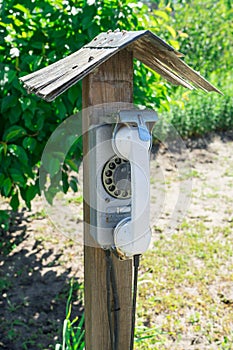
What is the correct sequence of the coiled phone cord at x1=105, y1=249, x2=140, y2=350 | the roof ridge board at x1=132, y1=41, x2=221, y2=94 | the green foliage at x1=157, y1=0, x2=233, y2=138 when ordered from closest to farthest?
the roof ridge board at x1=132, y1=41, x2=221, y2=94 < the coiled phone cord at x1=105, y1=249, x2=140, y2=350 < the green foliage at x1=157, y1=0, x2=233, y2=138

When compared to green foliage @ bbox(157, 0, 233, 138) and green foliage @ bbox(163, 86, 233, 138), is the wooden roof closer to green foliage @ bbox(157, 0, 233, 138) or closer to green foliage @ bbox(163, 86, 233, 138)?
green foliage @ bbox(163, 86, 233, 138)

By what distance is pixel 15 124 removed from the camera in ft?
10.3

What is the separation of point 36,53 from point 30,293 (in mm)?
1546

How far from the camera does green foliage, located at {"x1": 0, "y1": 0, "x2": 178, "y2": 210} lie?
288 cm

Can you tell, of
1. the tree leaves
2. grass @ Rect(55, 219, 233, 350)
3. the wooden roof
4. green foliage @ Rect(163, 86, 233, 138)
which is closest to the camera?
the wooden roof

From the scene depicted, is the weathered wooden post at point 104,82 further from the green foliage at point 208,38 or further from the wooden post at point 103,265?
the green foliage at point 208,38

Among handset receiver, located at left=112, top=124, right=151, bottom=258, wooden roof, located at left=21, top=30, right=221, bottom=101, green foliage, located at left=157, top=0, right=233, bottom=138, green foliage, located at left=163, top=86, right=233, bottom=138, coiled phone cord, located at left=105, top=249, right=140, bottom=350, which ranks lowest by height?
coiled phone cord, located at left=105, top=249, right=140, bottom=350

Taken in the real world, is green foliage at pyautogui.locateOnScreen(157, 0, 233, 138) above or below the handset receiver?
above

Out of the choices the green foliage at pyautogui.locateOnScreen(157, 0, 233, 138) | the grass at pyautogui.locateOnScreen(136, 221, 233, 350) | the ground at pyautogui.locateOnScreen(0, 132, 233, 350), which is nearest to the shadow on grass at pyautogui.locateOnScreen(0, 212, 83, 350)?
the ground at pyautogui.locateOnScreen(0, 132, 233, 350)

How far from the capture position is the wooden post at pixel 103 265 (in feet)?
5.73

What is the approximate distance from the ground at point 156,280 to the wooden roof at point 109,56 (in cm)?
38

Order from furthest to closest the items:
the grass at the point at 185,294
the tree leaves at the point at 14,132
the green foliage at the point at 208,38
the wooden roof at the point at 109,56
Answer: the green foliage at the point at 208,38 < the grass at the point at 185,294 < the tree leaves at the point at 14,132 < the wooden roof at the point at 109,56

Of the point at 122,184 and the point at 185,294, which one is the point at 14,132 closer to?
the point at 122,184

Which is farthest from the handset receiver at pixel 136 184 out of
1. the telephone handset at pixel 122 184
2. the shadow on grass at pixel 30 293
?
the shadow on grass at pixel 30 293
